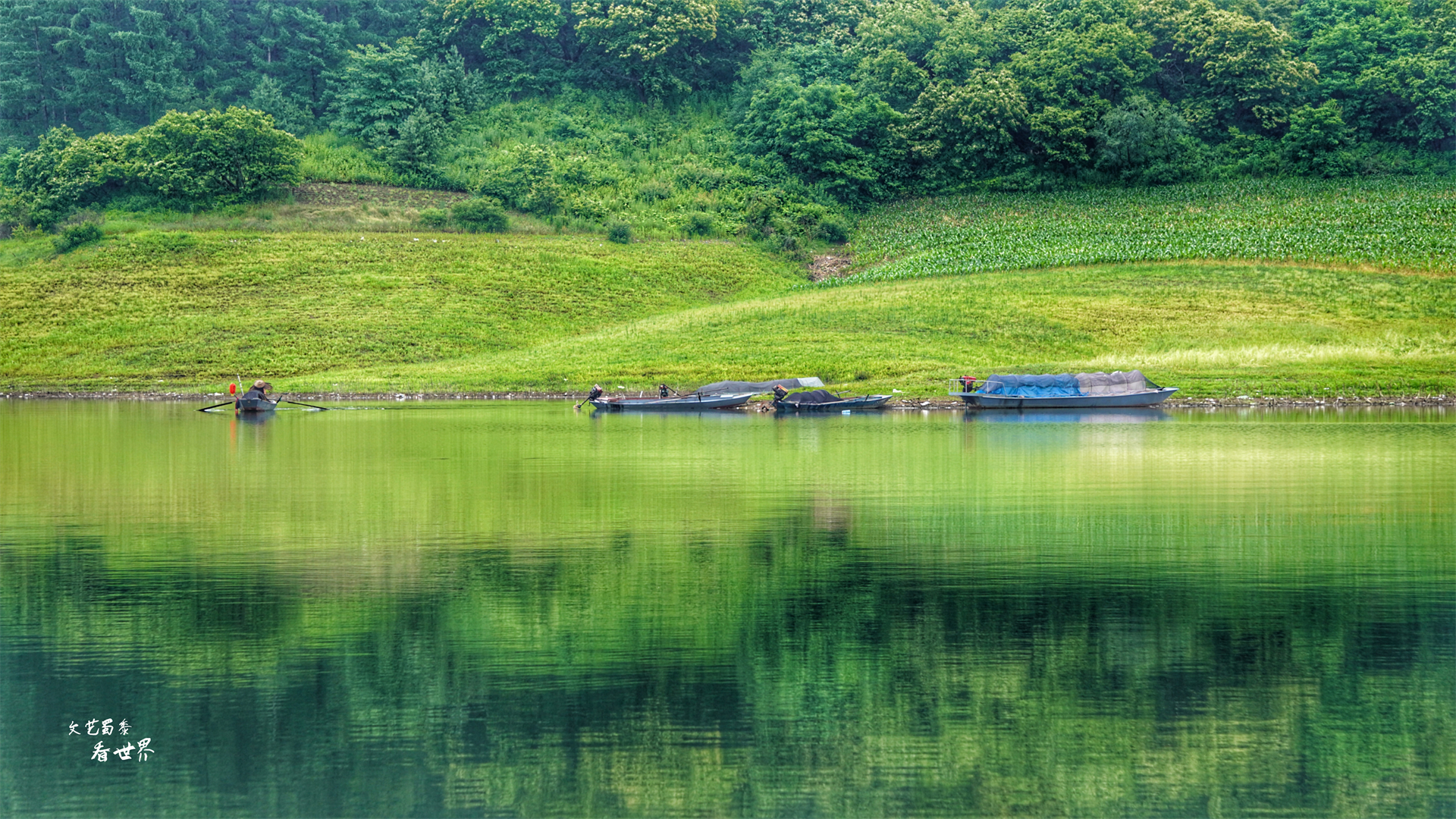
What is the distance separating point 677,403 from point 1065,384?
1599 centimetres

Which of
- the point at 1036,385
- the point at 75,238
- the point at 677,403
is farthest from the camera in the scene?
the point at 75,238

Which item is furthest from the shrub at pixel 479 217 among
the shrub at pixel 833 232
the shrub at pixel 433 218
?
the shrub at pixel 833 232

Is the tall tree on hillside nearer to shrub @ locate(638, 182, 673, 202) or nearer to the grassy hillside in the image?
the grassy hillside

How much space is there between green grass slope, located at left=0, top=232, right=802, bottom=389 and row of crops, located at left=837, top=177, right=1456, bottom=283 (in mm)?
12781

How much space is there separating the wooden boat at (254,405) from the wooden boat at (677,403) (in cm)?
1303

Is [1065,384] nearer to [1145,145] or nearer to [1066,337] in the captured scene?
[1066,337]

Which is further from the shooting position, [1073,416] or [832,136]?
[832,136]

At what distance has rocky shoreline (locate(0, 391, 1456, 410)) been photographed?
5153 cm

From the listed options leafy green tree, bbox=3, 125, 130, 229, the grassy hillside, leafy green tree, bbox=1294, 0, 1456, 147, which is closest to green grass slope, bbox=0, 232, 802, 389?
the grassy hillside

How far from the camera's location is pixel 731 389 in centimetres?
5447

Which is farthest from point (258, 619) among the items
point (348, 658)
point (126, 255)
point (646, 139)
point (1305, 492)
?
point (646, 139)

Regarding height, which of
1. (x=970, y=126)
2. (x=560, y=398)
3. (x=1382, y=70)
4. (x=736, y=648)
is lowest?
(x=736, y=648)

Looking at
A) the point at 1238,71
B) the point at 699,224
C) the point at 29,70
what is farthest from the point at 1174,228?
the point at 29,70

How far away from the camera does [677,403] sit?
52.4 meters
